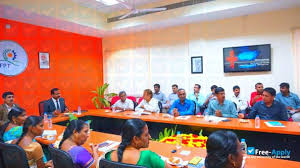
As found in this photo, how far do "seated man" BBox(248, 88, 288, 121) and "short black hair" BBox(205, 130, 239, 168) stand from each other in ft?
7.99

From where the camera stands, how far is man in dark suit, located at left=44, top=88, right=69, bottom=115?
14.1 feet

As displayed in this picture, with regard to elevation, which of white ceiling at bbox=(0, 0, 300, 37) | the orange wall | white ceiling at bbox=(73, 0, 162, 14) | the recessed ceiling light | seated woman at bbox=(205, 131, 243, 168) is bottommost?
seated woman at bbox=(205, 131, 243, 168)

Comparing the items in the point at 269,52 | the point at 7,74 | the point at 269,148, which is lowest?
the point at 269,148

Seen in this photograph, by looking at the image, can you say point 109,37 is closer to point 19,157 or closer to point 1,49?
point 1,49

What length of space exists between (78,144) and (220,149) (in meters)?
1.31

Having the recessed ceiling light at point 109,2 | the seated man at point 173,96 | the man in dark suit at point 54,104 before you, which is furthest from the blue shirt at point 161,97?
the recessed ceiling light at point 109,2

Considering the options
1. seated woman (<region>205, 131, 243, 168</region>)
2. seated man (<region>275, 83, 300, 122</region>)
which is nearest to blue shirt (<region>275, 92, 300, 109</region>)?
seated man (<region>275, 83, 300, 122</region>)

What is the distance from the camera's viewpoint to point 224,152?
110 centimetres

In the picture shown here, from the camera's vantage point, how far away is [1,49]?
448 cm

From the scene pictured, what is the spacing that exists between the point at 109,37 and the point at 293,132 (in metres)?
6.19

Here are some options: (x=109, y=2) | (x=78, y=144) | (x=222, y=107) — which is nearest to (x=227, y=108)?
(x=222, y=107)

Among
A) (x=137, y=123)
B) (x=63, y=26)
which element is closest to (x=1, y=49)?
(x=63, y=26)

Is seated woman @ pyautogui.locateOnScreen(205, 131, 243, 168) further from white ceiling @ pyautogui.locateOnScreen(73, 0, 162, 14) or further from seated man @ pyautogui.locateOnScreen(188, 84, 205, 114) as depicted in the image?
white ceiling @ pyautogui.locateOnScreen(73, 0, 162, 14)

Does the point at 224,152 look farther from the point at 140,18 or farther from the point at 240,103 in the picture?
the point at 140,18
